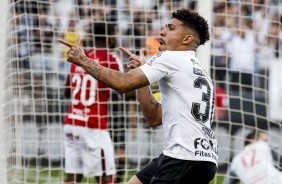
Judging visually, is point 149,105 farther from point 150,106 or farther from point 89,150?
point 89,150

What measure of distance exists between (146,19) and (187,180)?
420 centimetres

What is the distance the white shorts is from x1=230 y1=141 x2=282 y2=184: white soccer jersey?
1.44m

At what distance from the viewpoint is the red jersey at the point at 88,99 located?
8.48m

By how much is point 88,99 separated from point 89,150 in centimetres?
56

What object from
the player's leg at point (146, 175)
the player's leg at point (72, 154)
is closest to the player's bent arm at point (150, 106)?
the player's leg at point (146, 175)

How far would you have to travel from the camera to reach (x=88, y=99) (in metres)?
8.51

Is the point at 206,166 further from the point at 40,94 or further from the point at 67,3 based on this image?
the point at 40,94

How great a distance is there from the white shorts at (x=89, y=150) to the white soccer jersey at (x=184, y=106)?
11.5ft

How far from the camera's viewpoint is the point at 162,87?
16.5ft

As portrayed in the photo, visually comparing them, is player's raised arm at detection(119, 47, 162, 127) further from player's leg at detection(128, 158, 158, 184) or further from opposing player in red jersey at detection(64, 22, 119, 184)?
opposing player in red jersey at detection(64, 22, 119, 184)

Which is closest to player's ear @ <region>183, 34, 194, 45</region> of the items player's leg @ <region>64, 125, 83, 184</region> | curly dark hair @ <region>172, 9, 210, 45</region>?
curly dark hair @ <region>172, 9, 210, 45</region>

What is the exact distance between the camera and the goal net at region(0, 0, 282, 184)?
868 centimetres

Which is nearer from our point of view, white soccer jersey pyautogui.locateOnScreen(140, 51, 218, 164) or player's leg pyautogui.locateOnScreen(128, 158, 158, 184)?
white soccer jersey pyautogui.locateOnScreen(140, 51, 218, 164)

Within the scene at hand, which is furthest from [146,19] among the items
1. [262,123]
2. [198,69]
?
[198,69]
